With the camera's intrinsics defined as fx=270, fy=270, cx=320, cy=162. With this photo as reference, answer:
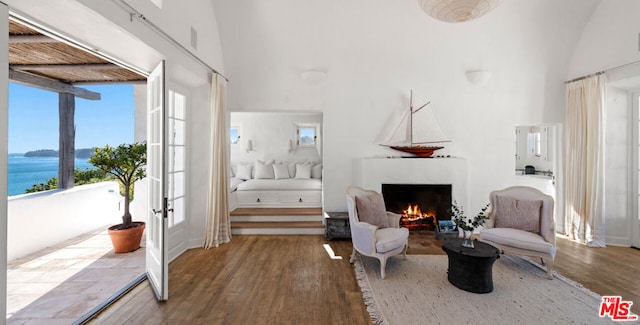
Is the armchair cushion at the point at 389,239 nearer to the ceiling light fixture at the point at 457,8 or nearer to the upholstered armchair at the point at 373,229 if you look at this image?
the upholstered armchair at the point at 373,229

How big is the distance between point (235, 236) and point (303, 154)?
321 centimetres

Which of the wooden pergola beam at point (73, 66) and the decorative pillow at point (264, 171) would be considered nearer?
the wooden pergola beam at point (73, 66)

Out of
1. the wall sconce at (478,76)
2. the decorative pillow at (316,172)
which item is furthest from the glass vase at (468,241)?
the decorative pillow at (316,172)

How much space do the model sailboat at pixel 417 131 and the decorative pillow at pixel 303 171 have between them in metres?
2.38

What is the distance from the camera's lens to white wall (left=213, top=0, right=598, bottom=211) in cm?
421

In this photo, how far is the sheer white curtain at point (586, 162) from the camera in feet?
13.4

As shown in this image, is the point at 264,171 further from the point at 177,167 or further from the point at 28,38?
the point at 28,38

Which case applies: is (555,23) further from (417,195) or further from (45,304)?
(45,304)

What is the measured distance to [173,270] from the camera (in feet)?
10.5

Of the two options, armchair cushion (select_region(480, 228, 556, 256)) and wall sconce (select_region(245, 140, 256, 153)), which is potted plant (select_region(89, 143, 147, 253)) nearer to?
wall sconce (select_region(245, 140, 256, 153))

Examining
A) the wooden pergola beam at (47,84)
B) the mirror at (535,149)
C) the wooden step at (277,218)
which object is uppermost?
the wooden pergola beam at (47,84)

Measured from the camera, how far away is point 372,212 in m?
3.51

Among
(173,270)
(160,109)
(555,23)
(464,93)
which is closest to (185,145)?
(160,109)

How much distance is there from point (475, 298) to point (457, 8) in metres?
2.58
